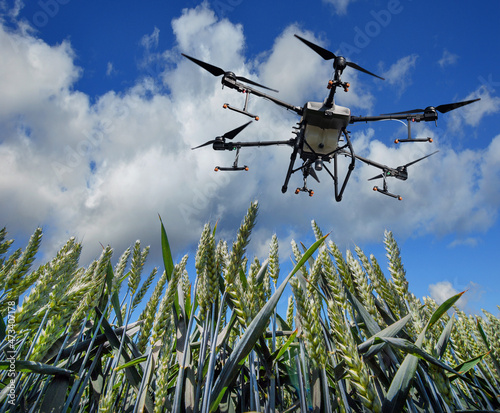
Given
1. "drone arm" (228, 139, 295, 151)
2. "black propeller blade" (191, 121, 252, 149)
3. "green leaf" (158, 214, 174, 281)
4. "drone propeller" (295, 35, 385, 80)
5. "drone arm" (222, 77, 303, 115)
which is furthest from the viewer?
"drone arm" (228, 139, 295, 151)

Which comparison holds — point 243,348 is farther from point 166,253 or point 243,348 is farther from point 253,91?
point 253,91

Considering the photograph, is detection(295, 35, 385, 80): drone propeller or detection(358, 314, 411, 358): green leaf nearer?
detection(358, 314, 411, 358): green leaf

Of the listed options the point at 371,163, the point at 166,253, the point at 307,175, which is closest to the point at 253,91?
the point at 307,175

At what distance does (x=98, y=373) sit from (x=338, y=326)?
1.40m

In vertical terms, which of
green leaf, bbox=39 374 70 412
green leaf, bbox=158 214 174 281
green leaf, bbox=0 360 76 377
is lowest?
green leaf, bbox=39 374 70 412

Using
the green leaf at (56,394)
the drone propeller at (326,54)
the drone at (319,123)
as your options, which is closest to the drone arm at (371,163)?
the drone at (319,123)

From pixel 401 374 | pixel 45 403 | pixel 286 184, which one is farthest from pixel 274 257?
pixel 286 184

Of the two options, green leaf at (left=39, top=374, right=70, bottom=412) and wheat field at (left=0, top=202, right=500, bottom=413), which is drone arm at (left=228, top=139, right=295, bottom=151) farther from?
green leaf at (left=39, top=374, right=70, bottom=412)

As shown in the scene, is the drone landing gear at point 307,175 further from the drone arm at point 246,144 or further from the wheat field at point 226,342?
the wheat field at point 226,342

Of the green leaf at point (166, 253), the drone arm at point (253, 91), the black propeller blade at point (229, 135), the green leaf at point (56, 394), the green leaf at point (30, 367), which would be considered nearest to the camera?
the green leaf at point (30, 367)

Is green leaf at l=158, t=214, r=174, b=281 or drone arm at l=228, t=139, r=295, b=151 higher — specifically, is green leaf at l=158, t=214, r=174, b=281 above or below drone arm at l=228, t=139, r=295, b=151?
below

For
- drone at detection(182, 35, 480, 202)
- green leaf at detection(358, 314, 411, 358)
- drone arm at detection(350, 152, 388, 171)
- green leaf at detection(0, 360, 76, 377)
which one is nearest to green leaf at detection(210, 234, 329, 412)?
green leaf at detection(358, 314, 411, 358)

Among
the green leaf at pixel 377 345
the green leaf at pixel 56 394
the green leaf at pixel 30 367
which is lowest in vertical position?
the green leaf at pixel 56 394

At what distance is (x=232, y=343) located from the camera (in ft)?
7.27
